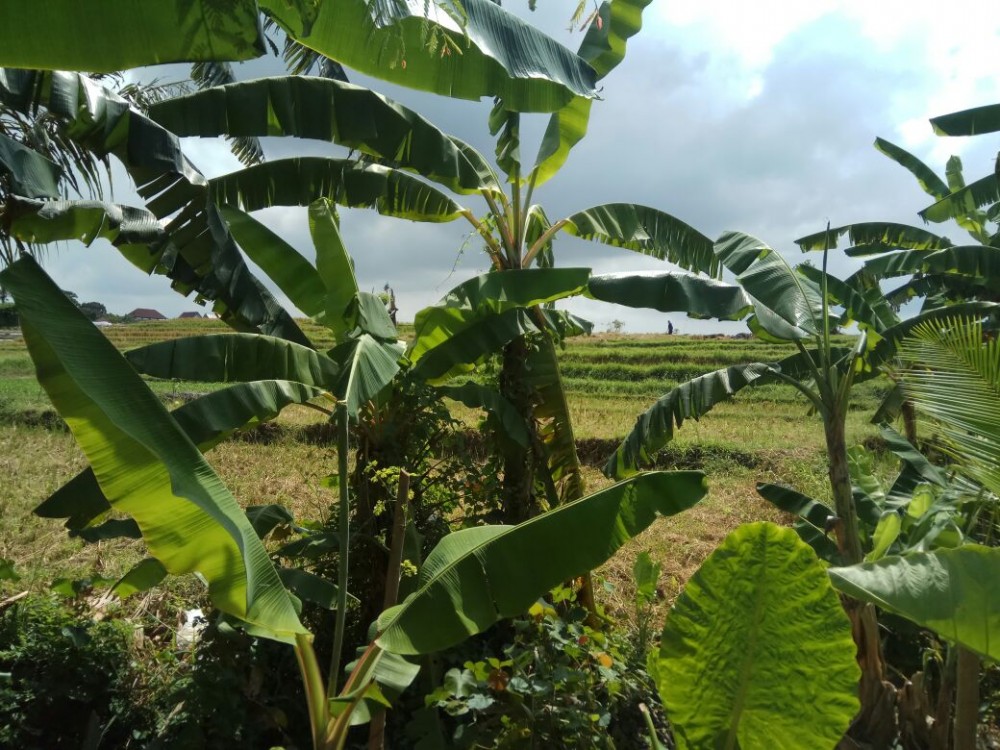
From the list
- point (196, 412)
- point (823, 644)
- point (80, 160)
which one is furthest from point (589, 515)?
point (80, 160)

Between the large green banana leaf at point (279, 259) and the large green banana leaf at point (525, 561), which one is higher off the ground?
the large green banana leaf at point (279, 259)

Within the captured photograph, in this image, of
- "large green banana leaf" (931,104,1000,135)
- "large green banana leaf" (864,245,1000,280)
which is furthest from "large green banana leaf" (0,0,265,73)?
"large green banana leaf" (931,104,1000,135)

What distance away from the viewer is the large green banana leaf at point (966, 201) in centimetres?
862

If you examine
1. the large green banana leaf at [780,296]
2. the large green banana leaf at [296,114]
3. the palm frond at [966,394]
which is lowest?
the palm frond at [966,394]

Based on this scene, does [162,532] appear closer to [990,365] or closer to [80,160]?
[990,365]

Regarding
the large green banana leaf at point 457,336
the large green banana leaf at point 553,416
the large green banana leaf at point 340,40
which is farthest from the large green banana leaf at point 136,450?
the large green banana leaf at point 553,416

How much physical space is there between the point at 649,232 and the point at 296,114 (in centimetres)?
246

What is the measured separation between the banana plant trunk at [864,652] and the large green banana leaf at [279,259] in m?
2.87

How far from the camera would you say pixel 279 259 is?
385cm

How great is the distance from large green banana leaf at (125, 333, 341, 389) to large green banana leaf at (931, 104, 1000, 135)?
8186mm

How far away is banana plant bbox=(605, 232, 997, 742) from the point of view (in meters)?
3.44

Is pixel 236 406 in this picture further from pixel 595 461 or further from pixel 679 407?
pixel 595 461

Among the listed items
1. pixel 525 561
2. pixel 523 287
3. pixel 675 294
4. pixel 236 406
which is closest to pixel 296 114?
pixel 523 287

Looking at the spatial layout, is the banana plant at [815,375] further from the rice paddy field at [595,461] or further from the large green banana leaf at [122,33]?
the large green banana leaf at [122,33]
